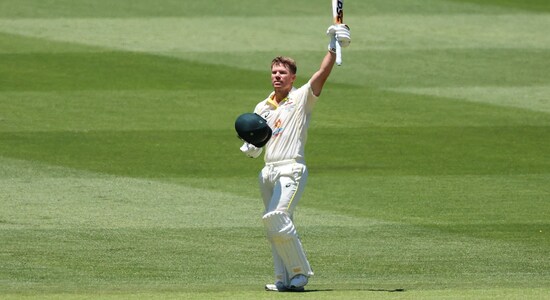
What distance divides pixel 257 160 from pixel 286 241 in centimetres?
779

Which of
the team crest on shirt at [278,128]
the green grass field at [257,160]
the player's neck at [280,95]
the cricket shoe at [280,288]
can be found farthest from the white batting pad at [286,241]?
the player's neck at [280,95]

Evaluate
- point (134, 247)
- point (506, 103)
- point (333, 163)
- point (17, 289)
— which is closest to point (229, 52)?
point (506, 103)

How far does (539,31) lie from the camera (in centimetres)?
2666

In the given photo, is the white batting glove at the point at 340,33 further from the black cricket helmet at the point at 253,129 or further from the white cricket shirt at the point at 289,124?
the black cricket helmet at the point at 253,129

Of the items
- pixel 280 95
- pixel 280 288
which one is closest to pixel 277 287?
pixel 280 288

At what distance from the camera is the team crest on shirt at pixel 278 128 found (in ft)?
36.4

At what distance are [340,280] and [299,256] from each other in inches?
56.2

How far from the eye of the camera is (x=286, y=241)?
10.8 meters

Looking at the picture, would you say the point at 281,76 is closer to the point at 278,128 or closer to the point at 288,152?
the point at 278,128

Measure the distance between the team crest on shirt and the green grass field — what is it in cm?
129

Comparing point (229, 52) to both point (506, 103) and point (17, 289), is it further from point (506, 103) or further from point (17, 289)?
point (17, 289)

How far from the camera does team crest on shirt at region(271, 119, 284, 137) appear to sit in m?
11.1

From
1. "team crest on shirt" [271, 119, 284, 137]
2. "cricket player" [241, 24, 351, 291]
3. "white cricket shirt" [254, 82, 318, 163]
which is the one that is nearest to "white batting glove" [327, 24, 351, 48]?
"cricket player" [241, 24, 351, 291]

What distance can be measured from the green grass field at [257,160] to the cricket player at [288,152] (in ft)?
0.93
